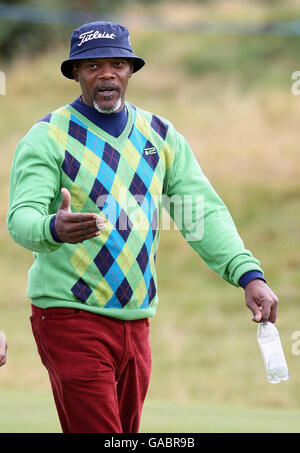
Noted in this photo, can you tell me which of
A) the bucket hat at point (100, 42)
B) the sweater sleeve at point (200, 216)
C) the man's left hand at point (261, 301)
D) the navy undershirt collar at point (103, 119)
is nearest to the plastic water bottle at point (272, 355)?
the man's left hand at point (261, 301)

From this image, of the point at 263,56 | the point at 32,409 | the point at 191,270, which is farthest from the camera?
the point at 263,56

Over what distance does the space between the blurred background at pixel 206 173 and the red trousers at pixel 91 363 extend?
2366 millimetres

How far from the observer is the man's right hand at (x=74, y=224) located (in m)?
4.45

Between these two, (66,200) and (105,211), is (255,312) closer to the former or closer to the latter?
(105,211)

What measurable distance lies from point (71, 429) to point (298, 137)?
19.3 meters

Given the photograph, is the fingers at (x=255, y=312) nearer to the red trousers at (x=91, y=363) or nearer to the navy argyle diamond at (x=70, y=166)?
the red trousers at (x=91, y=363)

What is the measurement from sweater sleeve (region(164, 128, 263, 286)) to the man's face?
40cm

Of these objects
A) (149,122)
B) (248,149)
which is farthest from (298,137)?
(149,122)

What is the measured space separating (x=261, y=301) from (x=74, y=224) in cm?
100

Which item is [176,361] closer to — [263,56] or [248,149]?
[248,149]

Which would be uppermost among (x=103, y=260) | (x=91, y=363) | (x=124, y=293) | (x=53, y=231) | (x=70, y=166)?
(x=70, y=166)

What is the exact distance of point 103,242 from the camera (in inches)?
202

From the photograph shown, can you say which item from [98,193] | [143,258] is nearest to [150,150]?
[98,193]

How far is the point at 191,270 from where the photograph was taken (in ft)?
69.9
